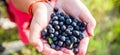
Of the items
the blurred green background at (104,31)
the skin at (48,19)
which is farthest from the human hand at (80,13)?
the blurred green background at (104,31)

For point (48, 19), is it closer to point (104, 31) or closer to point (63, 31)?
point (63, 31)

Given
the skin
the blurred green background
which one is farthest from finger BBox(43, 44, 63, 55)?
the blurred green background

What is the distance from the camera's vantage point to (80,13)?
1.99 feet

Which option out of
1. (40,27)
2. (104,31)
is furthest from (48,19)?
(104,31)

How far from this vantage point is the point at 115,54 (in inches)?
46.4

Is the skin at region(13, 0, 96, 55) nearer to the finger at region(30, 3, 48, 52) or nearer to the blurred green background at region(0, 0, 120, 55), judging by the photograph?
the finger at region(30, 3, 48, 52)

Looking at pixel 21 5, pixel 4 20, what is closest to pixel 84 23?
pixel 21 5

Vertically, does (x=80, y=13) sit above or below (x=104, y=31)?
below

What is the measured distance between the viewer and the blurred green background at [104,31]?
1.02 meters

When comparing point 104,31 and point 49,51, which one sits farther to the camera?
point 104,31

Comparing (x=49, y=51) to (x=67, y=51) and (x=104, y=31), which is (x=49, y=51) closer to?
(x=67, y=51)

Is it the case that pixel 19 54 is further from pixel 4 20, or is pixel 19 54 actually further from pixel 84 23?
pixel 84 23

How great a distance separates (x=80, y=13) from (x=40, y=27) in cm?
9

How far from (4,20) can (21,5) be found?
0.38m
